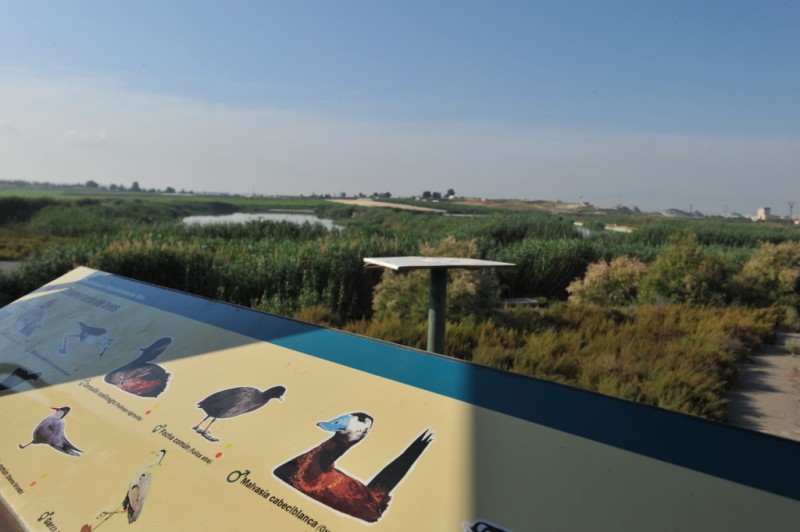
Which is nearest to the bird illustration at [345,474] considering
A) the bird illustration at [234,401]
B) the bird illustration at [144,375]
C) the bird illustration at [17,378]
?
the bird illustration at [234,401]

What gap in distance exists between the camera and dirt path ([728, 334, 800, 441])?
459 cm

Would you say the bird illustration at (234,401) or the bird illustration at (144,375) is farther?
the bird illustration at (144,375)

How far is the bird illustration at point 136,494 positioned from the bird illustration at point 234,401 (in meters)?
0.22

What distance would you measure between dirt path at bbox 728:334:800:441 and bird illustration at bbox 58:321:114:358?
4528mm

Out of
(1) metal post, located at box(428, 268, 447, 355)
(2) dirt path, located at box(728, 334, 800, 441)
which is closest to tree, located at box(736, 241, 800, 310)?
(2) dirt path, located at box(728, 334, 800, 441)

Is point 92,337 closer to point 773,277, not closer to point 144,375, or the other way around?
point 144,375

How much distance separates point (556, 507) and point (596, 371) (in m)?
4.09

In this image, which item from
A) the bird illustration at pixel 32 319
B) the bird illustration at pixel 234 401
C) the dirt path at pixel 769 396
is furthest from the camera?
the dirt path at pixel 769 396

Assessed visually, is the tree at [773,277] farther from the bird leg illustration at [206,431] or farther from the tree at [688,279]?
the bird leg illustration at [206,431]

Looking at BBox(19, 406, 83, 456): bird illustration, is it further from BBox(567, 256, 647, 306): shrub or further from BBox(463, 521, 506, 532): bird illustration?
BBox(567, 256, 647, 306): shrub

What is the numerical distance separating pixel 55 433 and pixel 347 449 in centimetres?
154

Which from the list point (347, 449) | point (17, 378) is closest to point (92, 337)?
point (17, 378)

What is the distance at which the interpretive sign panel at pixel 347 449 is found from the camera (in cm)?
131

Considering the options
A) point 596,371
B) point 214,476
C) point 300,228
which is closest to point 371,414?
point 214,476
